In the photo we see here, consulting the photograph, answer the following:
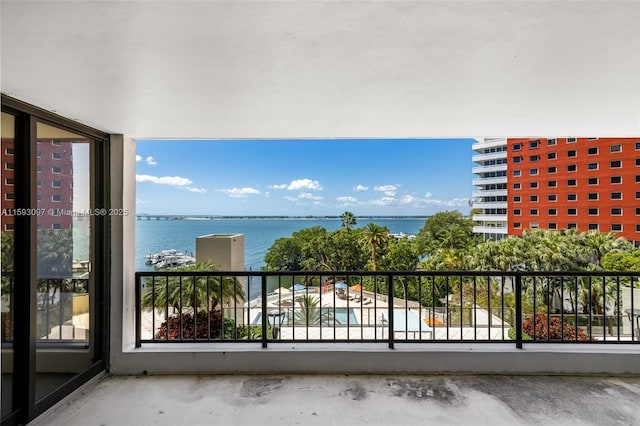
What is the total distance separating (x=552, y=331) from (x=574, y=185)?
33227 mm

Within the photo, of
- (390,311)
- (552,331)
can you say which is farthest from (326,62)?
(552,331)

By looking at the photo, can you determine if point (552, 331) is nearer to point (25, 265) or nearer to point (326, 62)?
point (326, 62)

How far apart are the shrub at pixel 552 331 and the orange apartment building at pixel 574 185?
2393cm

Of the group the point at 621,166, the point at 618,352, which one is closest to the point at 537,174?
the point at 621,166

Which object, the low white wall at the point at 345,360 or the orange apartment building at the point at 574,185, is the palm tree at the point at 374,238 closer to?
the orange apartment building at the point at 574,185

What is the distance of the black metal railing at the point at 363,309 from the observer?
2949 millimetres

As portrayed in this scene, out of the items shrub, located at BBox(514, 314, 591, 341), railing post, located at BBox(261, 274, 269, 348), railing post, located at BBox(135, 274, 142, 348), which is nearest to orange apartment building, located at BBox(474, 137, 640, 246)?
shrub, located at BBox(514, 314, 591, 341)

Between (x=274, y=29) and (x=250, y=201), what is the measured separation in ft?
158

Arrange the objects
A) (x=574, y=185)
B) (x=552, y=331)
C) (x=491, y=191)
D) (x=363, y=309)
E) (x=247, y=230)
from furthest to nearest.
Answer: (x=247, y=230) < (x=491, y=191) < (x=574, y=185) < (x=363, y=309) < (x=552, y=331)

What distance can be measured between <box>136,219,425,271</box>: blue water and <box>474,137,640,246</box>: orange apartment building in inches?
487

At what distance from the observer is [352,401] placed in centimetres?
243

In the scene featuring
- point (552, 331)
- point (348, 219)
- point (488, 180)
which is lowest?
point (552, 331)

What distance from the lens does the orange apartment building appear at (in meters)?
29.7

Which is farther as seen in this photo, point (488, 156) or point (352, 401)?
point (488, 156)
